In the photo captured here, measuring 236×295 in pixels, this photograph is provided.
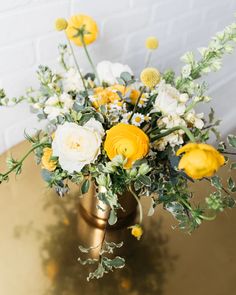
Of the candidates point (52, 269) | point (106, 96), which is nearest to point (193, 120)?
point (106, 96)

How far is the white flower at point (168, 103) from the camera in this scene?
0.69m

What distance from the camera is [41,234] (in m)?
0.88

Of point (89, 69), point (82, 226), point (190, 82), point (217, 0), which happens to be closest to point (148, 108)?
point (190, 82)

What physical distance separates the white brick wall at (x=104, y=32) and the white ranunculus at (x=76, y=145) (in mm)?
406

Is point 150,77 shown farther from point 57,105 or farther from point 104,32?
point 104,32

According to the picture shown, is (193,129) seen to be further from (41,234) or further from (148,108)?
(41,234)

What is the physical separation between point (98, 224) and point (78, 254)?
86 millimetres

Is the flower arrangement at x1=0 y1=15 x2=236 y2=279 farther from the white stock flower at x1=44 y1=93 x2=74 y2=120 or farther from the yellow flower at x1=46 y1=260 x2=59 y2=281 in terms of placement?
the yellow flower at x1=46 y1=260 x2=59 y2=281

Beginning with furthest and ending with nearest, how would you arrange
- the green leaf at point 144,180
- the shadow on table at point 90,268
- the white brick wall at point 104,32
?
the white brick wall at point 104,32
the shadow on table at point 90,268
the green leaf at point 144,180

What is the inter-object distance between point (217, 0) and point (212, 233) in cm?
87

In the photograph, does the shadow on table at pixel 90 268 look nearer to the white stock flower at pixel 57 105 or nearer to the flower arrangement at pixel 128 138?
the flower arrangement at pixel 128 138

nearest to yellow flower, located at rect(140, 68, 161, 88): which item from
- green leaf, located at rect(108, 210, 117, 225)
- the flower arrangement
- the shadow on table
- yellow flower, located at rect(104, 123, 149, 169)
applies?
the flower arrangement

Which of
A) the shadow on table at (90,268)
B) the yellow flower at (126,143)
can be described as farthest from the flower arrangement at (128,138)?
the shadow on table at (90,268)

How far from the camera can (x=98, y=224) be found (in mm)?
901
